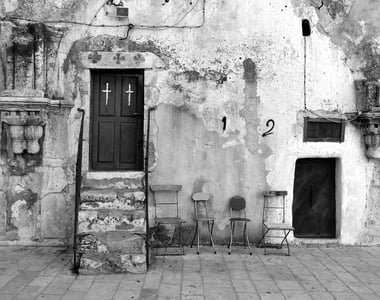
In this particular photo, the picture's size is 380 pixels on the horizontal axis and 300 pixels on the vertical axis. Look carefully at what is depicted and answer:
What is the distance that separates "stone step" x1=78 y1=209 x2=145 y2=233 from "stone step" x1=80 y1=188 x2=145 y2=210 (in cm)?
24

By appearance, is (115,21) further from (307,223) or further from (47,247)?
(307,223)

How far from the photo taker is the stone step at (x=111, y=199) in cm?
624

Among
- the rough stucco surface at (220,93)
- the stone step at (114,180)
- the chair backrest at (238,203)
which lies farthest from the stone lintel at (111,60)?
the chair backrest at (238,203)

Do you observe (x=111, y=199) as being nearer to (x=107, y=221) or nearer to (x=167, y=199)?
(x=107, y=221)

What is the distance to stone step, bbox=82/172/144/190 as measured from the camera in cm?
663

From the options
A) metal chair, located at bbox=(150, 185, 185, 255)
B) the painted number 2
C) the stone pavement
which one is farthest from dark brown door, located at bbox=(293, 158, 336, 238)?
metal chair, located at bbox=(150, 185, 185, 255)

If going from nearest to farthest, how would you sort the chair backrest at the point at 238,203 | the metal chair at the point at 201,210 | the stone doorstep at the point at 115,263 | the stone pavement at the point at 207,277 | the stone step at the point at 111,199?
the stone pavement at the point at 207,277, the stone doorstep at the point at 115,263, the stone step at the point at 111,199, the metal chair at the point at 201,210, the chair backrest at the point at 238,203

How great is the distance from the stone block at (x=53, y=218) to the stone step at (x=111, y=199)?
77 centimetres

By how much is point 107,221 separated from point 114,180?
0.96 metres

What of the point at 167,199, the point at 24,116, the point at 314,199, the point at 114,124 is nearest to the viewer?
the point at 24,116

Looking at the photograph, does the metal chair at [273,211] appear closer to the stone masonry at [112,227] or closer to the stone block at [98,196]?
the stone masonry at [112,227]

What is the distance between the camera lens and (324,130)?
718 cm

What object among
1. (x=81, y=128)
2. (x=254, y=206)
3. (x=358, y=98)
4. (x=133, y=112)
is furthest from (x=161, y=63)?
(x=358, y=98)

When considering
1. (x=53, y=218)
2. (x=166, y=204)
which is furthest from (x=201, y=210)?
(x=53, y=218)
